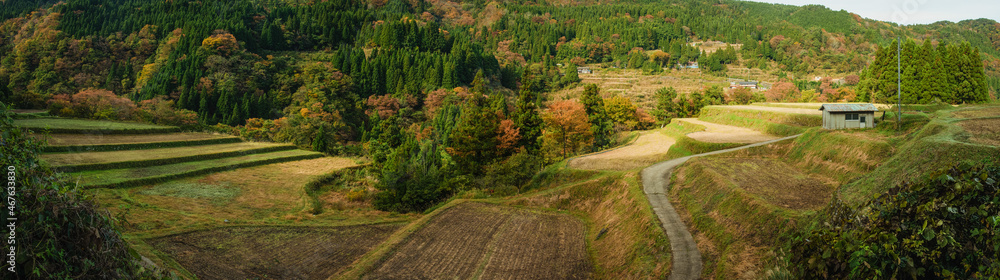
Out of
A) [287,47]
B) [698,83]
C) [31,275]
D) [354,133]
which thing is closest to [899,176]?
[31,275]

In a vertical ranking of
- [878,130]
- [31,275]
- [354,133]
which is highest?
[31,275]

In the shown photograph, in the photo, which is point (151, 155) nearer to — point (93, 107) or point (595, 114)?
point (93, 107)

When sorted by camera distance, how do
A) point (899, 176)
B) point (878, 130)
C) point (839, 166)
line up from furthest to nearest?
point (878, 130)
point (839, 166)
point (899, 176)

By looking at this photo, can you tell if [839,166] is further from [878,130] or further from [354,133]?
[354,133]

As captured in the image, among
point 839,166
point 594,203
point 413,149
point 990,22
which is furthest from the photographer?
point 990,22

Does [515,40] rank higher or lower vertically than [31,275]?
higher

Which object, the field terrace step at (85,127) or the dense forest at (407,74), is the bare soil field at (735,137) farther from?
the field terrace step at (85,127)

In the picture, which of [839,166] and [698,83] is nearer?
[839,166]

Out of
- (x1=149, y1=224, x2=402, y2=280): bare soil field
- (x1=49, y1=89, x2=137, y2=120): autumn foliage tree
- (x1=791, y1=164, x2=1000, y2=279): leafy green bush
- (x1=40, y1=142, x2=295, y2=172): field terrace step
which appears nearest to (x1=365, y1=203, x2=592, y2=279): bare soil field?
(x1=149, y1=224, x2=402, y2=280): bare soil field
